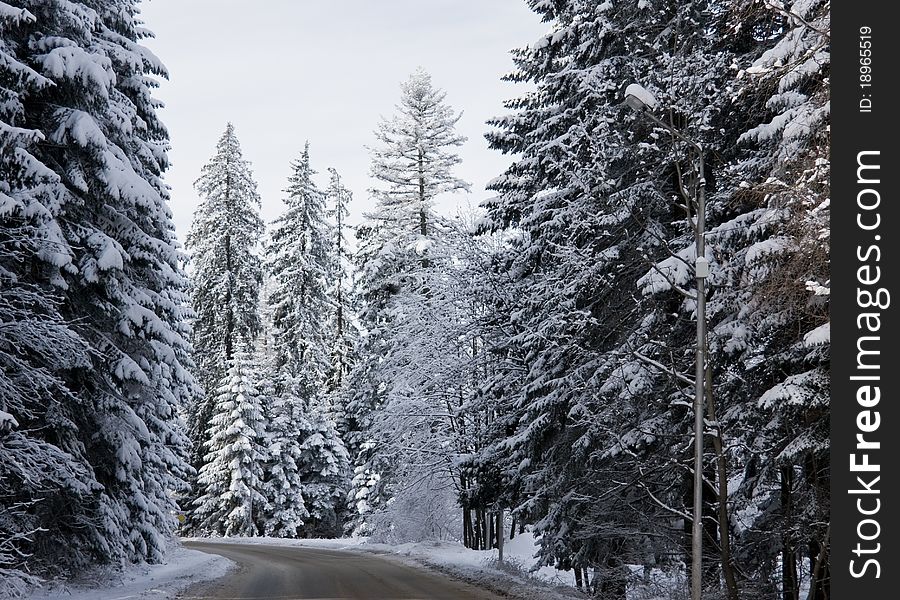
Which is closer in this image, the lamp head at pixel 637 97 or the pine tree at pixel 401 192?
the lamp head at pixel 637 97

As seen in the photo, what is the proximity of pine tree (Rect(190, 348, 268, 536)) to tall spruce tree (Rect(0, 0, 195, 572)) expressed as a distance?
76.9 feet

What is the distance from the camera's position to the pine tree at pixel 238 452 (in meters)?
41.0

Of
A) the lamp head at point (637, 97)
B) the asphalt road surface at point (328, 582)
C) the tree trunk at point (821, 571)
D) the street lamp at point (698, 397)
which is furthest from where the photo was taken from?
the asphalt road surface at point (328, 582)

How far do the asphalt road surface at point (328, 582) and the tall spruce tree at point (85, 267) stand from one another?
240 cm

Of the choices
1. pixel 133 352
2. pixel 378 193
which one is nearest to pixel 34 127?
pixel 133 352

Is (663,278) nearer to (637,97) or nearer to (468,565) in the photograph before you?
(637,97)

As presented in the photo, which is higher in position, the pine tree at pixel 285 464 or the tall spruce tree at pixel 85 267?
the tall spruce tree at pixel 85 267

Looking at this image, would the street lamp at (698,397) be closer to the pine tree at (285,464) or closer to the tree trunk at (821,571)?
the tree trunk at (821,571)

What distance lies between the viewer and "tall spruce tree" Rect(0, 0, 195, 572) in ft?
41.1

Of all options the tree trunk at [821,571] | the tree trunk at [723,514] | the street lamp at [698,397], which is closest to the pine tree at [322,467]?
the tree trunk at [723,514]

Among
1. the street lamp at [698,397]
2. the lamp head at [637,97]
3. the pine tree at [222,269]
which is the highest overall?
the pine tree at [222,269]

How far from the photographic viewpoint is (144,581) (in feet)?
60.0

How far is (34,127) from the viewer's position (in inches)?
557

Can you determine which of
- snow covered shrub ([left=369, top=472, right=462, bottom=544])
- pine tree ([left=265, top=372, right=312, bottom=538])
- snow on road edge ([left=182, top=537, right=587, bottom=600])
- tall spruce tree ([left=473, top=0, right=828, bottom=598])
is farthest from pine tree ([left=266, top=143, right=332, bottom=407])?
tall spruce tree ([left=473, top=0, right=828, bottom=598])
